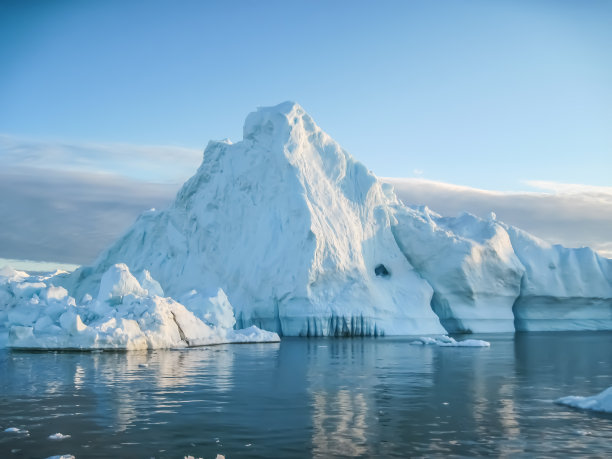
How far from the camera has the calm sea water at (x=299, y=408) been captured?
779cm

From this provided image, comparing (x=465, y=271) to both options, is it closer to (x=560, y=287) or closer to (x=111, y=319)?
(x=560, y=287)

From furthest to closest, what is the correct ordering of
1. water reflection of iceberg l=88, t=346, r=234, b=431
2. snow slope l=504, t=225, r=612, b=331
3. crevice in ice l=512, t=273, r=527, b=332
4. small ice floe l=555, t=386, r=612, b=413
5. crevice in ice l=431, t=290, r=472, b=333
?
crevice in ice l=512, t=273, r=527, b=332, snow slope l=504, t=225, r=612, b=331, crevice in ice l=431, t=290, r=472, b=333, small ice floe l=555, t=386, r=612, b=413, water reflection of iceberg l=88, t=346, r=234, b=431

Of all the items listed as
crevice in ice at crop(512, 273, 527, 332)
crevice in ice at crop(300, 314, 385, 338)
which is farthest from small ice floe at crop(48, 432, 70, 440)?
crevice in ice at crop(512, 273, 527, 332)

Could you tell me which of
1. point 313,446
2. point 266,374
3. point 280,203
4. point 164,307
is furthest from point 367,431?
point 280,203

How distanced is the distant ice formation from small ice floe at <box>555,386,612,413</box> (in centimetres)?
1864

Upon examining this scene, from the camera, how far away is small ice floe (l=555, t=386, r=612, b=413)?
10.2 m

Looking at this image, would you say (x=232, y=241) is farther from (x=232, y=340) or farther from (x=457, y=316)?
(x=457, y=316)

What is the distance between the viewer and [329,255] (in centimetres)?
3369

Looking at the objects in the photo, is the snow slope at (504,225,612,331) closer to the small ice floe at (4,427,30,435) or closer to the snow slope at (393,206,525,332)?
the snow slope at (393,206,525,332)

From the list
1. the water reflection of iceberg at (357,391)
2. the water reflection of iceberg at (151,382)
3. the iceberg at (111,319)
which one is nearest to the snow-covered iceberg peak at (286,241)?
the iceberg at (111,319)

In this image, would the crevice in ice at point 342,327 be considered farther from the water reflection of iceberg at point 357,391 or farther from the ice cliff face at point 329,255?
the water reflection of iceberg at point 357,391

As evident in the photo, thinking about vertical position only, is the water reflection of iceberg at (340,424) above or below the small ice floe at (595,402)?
below

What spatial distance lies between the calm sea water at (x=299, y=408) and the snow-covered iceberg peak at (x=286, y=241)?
45.6ft

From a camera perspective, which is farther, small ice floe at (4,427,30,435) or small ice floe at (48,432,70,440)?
small ice floe at (4,427,30,435)
